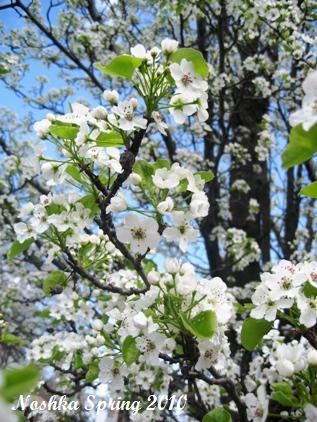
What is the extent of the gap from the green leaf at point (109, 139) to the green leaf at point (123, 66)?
0.21 meters

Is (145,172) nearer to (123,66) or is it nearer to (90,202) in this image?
(90,202)

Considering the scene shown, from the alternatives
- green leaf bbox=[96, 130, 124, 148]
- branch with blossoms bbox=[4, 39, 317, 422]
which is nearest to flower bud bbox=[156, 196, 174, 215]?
branch with blossoms bbox=[4, 39, 317, 422]

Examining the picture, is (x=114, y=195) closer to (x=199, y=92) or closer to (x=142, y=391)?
(x=199, y=92)

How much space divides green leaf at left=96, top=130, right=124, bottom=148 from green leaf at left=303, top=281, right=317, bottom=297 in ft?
2.62

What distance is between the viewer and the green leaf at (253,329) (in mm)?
1560

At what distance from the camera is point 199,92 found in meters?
1.67

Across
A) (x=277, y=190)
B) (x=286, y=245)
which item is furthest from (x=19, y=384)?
(x=277, y=190)

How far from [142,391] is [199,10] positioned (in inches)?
153

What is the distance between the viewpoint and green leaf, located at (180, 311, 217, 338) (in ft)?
4.62

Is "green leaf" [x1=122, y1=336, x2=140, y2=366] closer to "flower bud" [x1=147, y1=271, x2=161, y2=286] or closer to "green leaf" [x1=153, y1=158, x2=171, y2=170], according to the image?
"flower bud" [x1=147, y1=271, x2=161, y2=286]

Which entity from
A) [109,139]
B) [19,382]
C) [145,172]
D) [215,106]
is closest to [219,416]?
[145,172]

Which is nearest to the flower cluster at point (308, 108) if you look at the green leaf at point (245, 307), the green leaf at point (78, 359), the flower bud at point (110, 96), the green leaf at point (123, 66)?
the green leaf at point (123, 66)

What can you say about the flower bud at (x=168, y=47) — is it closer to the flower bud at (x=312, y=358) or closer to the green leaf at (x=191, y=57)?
the green leaf at (x=191, y=57)

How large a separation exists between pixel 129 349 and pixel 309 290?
2.11ft
